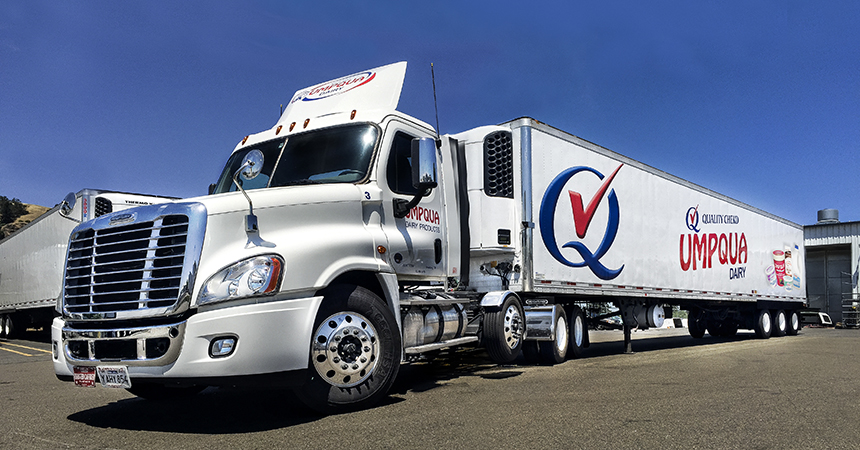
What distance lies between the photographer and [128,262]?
5.14 meters

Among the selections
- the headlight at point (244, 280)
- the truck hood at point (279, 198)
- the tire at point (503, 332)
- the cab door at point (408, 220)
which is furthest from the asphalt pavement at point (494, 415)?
the truck hood at point (279, 198)

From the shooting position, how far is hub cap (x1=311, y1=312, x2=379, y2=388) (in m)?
5.28

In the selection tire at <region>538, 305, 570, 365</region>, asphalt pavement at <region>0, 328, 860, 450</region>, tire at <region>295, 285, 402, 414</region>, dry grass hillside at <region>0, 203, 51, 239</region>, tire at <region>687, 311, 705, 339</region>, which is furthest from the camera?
dry grass hillside at <region>0, 203, 51, 239</region>

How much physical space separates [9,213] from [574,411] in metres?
115

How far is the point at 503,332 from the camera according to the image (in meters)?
8.41

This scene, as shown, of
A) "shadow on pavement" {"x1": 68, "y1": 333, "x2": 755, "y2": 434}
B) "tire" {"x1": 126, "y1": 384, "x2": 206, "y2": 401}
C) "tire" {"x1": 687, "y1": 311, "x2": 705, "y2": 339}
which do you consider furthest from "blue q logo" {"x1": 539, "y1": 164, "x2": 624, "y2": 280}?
"tire" {"x1": 687, "y1": 311, "x2": 705, "y2": 339}

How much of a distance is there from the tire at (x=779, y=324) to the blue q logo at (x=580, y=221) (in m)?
11.3

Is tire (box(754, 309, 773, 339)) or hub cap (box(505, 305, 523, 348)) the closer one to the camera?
hub cap (box(505, 305, 523, 348))

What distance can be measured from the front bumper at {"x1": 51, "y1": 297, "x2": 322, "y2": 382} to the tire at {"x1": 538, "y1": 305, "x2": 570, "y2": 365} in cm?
553

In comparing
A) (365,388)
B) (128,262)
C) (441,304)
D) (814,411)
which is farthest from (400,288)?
(814,411)

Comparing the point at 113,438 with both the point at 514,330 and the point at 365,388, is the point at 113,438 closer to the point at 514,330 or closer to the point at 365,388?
the point at 365,388

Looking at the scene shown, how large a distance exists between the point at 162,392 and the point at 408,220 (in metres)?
2.98

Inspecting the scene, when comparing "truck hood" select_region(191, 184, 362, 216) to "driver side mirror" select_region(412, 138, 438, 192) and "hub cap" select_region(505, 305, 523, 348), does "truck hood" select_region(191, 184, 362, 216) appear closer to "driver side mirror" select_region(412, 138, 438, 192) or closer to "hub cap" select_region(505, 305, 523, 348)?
"driver side mirror" select_region(412, 138, 438, 192)

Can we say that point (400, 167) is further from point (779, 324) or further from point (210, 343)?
point (779, 324)
